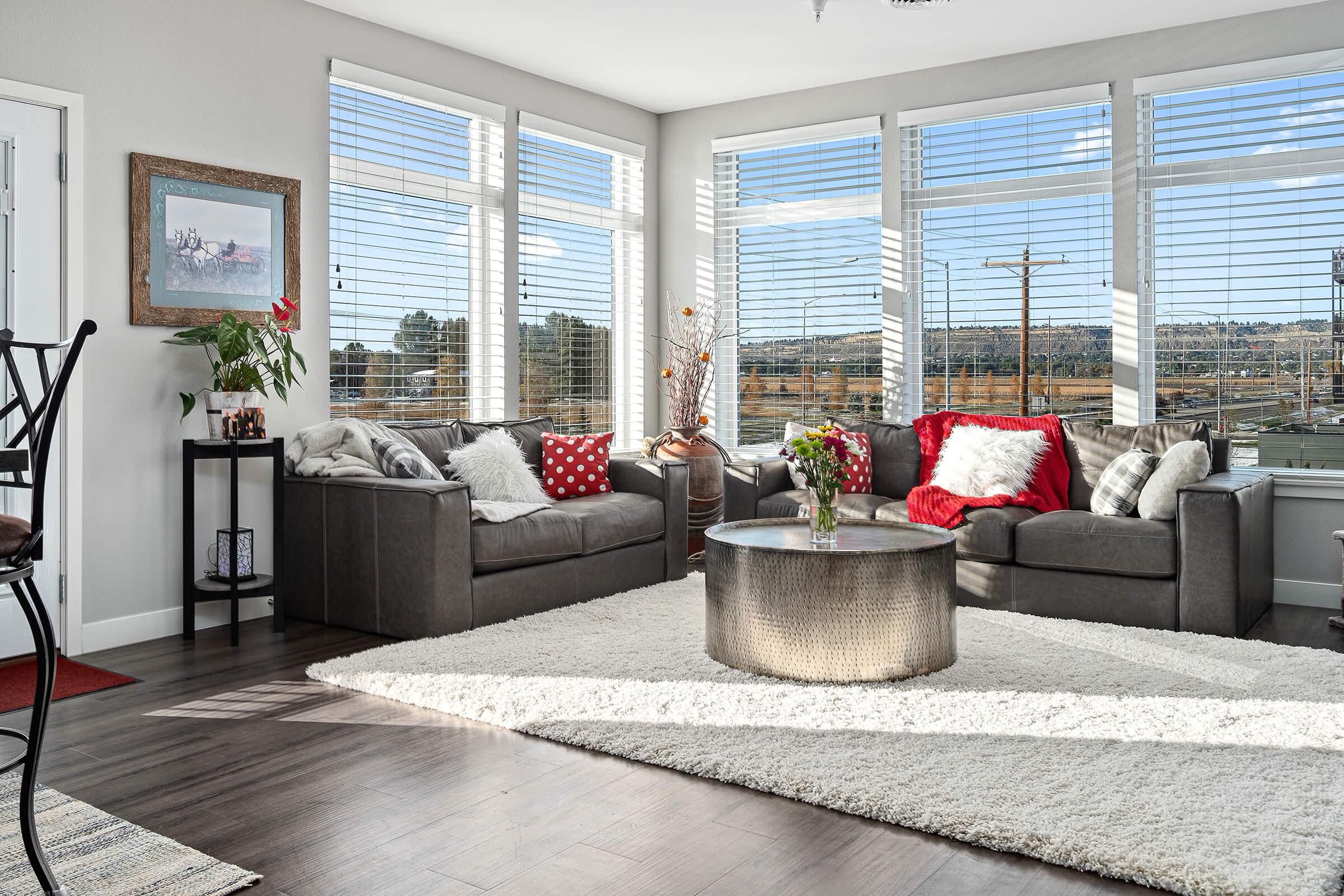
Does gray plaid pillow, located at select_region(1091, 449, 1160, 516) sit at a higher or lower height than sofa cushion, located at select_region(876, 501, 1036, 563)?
higher

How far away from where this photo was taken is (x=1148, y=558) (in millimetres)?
4391

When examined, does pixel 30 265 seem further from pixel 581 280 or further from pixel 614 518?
pixel 581 280

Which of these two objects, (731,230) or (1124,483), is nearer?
(1124,483)

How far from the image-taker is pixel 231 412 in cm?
435

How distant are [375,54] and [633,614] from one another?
310cm

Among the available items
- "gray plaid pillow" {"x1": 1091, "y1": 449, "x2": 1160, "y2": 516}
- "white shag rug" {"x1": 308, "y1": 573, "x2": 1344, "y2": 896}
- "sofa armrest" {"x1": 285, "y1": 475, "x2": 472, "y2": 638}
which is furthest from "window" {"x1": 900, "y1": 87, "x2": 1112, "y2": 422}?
"sofa armrest" {"x1": 285, "y1": 475, "x2": 472, "y2": 638}

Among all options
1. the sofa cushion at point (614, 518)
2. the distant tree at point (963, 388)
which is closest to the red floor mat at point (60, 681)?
the sofa cushion at point (614, 518)

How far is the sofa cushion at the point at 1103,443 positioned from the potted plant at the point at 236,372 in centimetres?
371

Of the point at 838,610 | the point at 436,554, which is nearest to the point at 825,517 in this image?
the point at 838,610

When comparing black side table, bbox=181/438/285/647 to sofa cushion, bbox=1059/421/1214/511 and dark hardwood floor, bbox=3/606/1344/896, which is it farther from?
sofa cushion, bbox=1059/421/1214/511

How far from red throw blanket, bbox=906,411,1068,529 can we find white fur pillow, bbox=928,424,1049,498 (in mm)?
42

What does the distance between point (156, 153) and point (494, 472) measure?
6.51ft

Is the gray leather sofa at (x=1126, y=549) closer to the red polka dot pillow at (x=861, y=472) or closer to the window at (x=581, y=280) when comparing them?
the red polka dot pillow at (x=861, y=472)

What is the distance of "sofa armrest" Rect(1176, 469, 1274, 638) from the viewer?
422cm
